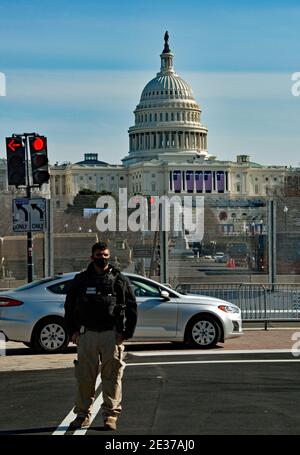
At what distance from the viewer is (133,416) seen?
973cm

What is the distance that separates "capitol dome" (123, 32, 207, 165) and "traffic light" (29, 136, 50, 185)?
502ft

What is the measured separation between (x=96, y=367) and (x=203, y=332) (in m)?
7.29

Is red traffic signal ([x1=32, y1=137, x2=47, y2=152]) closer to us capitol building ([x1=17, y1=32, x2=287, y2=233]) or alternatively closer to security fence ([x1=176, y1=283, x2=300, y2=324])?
security fence ([x1=176, y1=283, x2=300, y2=324])

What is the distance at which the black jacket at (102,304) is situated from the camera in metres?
9.09

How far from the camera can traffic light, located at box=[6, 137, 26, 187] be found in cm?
1923

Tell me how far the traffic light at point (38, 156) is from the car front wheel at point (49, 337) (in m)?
4.37

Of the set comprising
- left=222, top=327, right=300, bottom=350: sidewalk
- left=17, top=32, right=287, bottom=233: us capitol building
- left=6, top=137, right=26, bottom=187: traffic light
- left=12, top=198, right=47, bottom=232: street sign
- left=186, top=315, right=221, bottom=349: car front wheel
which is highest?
left=17, top=32, right=287, bottom=233: us capitol building

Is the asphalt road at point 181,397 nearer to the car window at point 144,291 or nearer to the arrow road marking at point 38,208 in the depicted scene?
the car window at point 144,291

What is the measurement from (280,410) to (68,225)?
13.8 meters

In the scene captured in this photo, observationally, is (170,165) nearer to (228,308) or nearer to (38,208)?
(38,208)

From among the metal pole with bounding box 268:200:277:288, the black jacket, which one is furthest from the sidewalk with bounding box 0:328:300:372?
the black jacket
